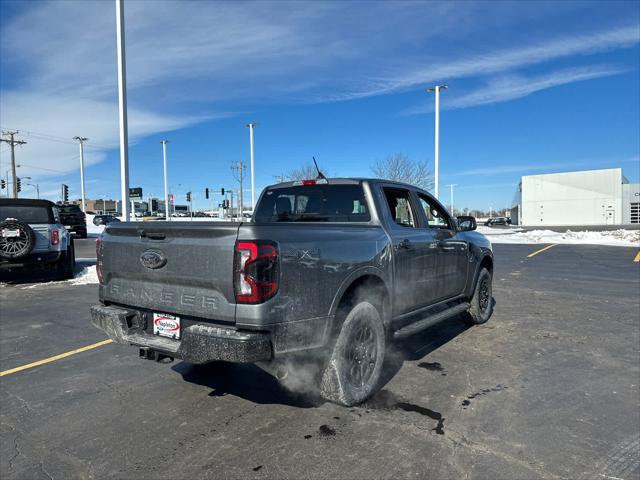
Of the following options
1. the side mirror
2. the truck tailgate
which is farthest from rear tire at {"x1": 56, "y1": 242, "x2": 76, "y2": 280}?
the side mirror

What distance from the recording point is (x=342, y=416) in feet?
11.4

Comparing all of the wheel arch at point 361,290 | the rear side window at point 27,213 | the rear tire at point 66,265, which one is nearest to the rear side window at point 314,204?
the wheel arch at point 361,290

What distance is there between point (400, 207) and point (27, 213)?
9030mm

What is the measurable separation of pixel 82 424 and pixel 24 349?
8.45 feet

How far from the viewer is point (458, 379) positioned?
13.9 feet

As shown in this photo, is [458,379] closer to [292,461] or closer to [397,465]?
[397,465]

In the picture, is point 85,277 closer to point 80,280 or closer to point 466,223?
point 80,280

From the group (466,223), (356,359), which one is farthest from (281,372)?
(466,223)

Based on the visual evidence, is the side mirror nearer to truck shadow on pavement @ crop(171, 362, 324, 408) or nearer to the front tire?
the front tire

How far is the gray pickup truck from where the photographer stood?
2918mm

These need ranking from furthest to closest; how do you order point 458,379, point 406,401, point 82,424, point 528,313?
point 528,313 → point 458,379 → point 406,401 → point 82,424

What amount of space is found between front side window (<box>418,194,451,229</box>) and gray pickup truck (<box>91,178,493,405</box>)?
1.62 feet

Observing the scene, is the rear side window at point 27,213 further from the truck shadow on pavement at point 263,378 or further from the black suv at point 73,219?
the black suv at point 73,219

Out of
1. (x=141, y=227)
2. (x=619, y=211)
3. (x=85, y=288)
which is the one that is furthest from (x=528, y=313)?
(x=619, y=211)
